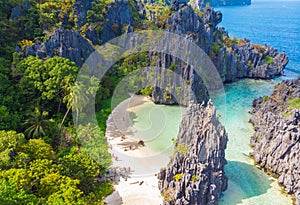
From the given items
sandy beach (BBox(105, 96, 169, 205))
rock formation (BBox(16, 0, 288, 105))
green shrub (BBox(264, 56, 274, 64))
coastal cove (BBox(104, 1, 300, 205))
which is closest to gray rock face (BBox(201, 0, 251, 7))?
coastal cove (BBox(104, 1, 300, 205))

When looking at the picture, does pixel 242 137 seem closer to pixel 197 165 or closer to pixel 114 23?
pixel 197 165

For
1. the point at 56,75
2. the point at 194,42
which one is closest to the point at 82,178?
the point at 56,75

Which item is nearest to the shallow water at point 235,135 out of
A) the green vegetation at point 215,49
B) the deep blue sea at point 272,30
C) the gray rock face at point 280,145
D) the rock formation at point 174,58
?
the gray rock face at point 280,145

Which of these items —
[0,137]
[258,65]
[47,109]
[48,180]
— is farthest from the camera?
[258,65]

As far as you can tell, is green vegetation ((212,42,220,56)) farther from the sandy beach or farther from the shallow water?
the sandy beach

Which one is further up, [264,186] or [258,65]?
[258,65]

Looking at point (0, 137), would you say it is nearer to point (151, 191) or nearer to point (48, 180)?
point (48, 180)
